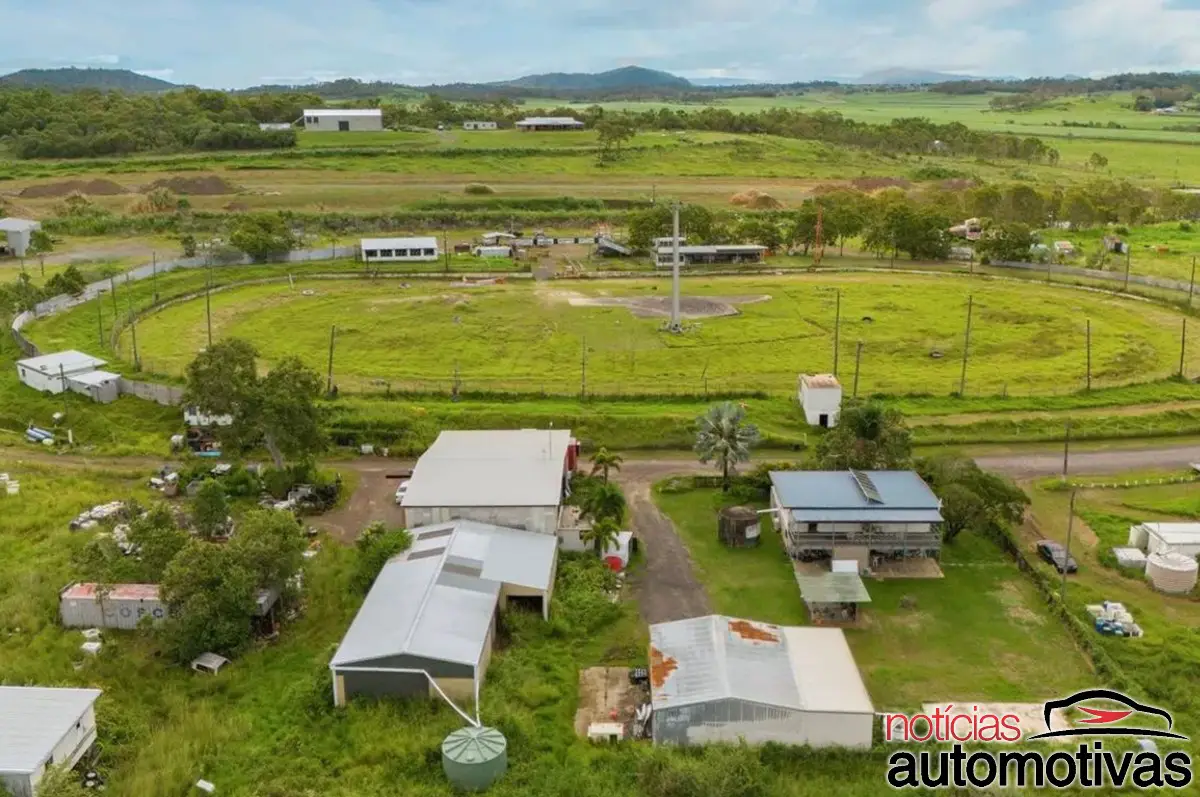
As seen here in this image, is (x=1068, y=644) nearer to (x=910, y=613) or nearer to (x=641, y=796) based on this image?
(x=910, y=613)

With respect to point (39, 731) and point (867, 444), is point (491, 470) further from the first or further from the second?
point (39, 731)

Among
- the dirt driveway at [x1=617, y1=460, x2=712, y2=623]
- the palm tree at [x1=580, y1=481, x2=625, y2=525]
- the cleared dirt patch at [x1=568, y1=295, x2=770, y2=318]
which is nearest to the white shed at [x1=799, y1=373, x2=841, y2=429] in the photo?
the dirt driveway at [x1=617, y1=460, x2=712, y2=623]

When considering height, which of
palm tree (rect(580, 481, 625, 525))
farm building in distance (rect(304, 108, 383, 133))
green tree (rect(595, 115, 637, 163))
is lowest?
palm tree (rect(580, 481, 625, 525))

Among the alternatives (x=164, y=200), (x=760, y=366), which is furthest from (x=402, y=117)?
(x=760, y=366)

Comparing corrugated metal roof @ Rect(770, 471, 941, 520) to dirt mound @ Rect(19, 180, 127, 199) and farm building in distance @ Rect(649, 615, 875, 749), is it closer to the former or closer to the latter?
farm building in distance @ Rect(649, 615, 875, 749)

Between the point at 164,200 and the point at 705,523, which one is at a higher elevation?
the point at 164,200
